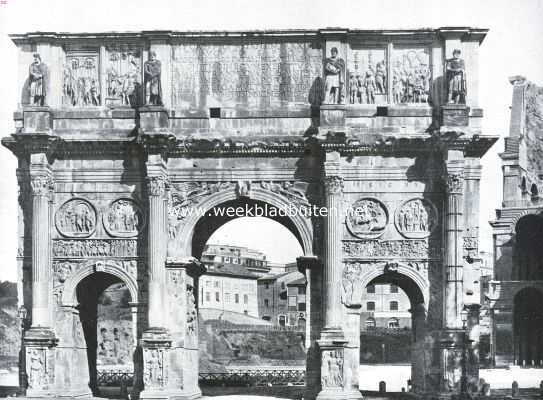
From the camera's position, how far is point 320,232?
66.6 ft

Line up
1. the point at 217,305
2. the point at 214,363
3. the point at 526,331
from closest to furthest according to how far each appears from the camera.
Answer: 1. the point at 526,331
2. the point at 214,363
3. the point at 217,305

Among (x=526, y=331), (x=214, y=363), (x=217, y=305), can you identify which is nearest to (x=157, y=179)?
(x=526, y=331)

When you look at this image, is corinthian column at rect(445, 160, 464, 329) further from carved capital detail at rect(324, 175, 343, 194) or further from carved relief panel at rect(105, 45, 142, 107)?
carved relief panel at rect(105, 45, 142, 107)

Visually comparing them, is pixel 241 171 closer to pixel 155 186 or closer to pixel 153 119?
pixel 155 186

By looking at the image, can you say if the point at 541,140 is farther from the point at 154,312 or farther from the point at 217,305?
the point at 217,305

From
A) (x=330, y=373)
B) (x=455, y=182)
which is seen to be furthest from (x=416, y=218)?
(x=330, y=373)

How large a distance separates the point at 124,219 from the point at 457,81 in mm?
8026

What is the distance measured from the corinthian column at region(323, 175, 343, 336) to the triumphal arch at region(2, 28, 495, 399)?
35 mm

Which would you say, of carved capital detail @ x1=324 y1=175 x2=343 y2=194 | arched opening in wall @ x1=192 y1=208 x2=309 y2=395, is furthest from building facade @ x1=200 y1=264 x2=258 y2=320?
carved capital detail @ x1=324 y1=175 x2=343 y2=194

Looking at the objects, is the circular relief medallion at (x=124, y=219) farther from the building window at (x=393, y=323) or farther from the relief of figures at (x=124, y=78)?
the building window at (x=393, y=323)

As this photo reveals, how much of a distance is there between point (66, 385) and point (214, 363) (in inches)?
1067

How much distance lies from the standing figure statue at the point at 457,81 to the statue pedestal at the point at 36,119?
29.2 ft

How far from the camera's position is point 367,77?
2059 cm

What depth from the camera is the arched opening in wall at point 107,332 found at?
2138 cm
